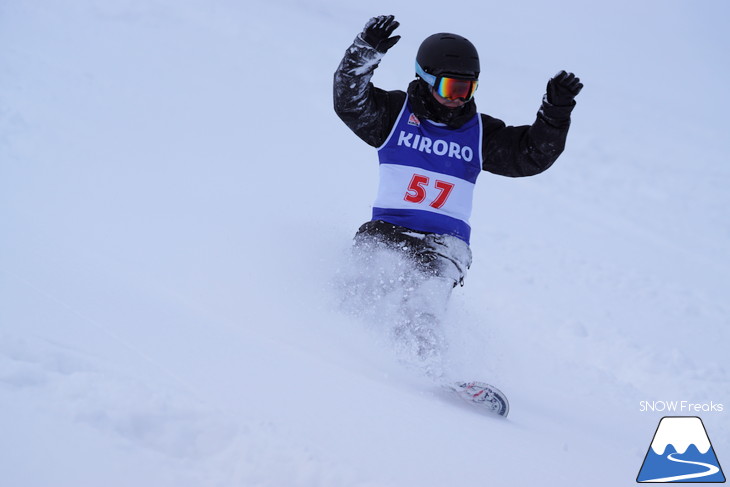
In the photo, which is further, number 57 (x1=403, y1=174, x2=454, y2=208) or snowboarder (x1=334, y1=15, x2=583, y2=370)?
number 57 (x1=403, y1=174, x2=454, y2=208)

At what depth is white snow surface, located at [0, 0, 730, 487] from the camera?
220 cm

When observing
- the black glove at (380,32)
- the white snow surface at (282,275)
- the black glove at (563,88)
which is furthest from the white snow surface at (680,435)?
the black glove at (380,32)

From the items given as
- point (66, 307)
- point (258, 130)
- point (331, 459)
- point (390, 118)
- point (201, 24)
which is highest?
point (201, 24)

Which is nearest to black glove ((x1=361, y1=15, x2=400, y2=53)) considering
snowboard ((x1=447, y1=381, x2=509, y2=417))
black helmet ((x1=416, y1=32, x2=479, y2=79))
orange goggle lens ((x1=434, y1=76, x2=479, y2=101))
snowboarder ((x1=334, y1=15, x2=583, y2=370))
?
snowboarder ((x1=334, y1=15, x2=583, y2=370))

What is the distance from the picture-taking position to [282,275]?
13.8ft

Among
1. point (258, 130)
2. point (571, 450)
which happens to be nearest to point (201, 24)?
point (258, 130)

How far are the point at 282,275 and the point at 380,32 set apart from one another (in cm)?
143

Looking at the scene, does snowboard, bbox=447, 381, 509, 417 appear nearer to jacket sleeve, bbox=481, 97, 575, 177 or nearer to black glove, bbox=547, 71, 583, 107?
jacket sleeve, bbox=481, 97, 575, 177

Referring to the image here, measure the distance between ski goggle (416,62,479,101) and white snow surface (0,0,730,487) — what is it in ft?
4.18

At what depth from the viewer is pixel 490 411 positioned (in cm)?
326

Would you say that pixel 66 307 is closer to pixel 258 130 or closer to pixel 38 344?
pixel 38 344

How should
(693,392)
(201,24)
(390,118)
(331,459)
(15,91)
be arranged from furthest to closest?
(201,24) < (15,91) < (693,392) < (390,118) < (331,459)

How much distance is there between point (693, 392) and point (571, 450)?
2.06 meters

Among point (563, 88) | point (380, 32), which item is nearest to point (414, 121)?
point (380, 32)
